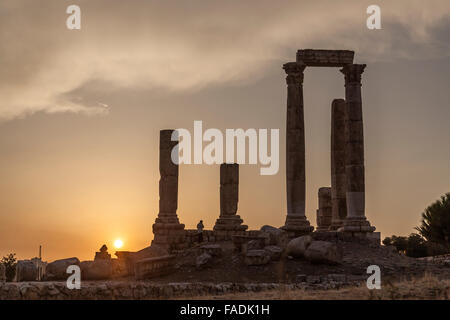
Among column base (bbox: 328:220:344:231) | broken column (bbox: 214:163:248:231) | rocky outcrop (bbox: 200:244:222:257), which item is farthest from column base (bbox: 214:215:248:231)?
rocky outcrop (bbox: 200:244:222:257)

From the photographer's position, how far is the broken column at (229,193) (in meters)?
35.0

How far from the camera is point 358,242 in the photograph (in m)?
31.0

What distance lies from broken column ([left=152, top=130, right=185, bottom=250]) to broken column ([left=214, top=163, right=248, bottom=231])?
2692mm

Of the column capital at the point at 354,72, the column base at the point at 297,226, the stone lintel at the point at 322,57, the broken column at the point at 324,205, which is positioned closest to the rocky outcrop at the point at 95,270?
the column base at the point at 297,226

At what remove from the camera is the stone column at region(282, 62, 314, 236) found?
1251 inches

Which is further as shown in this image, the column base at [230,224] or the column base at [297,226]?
the column base at [230,224]

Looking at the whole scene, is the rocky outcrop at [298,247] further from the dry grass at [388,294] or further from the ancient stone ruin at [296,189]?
the dry grass at [388,294]

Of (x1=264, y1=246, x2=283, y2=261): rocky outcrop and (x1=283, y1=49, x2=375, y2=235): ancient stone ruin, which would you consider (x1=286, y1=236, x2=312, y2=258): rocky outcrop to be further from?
(x1=283, y1=49, x2=375, y2=235): ancient stone ruin

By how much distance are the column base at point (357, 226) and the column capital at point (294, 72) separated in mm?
6825

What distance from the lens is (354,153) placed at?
32.3 metres
